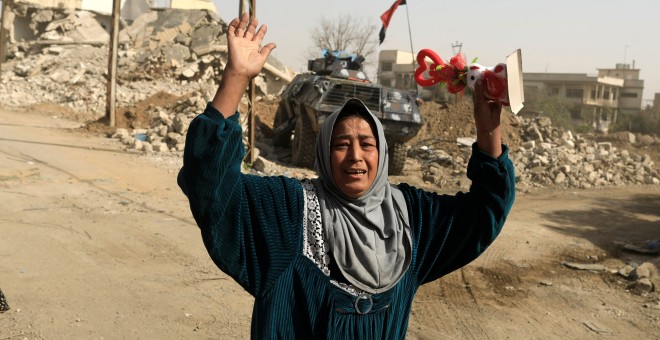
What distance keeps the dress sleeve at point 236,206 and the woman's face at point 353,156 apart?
0.41 ft

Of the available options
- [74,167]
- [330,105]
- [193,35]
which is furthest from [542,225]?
[193,35]

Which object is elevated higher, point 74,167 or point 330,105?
point 330,105

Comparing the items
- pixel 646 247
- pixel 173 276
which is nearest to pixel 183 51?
pixel 646 247

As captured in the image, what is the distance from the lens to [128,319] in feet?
16.2

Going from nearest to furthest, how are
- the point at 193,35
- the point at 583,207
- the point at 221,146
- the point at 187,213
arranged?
1. the point at 221,146
2. the point at 187,213
3. the point at 583,207
4. the point at 193,35

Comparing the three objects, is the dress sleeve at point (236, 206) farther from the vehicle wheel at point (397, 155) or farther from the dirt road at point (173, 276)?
the vehicle wheel at point (397, 155)

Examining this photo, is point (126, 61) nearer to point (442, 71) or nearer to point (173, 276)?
point (173, 276)

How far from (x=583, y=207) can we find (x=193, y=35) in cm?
1808

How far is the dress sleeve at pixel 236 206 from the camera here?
5.82ft

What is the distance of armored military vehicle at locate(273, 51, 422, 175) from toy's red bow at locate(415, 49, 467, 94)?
397 inches

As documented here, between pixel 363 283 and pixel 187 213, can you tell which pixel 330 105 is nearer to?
pixel 187 213

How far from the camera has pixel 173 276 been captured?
6.09 m

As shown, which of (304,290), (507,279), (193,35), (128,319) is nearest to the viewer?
(304,290)

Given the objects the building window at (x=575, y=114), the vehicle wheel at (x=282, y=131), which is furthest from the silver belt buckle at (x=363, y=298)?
the building window at (x=575, y=114)
